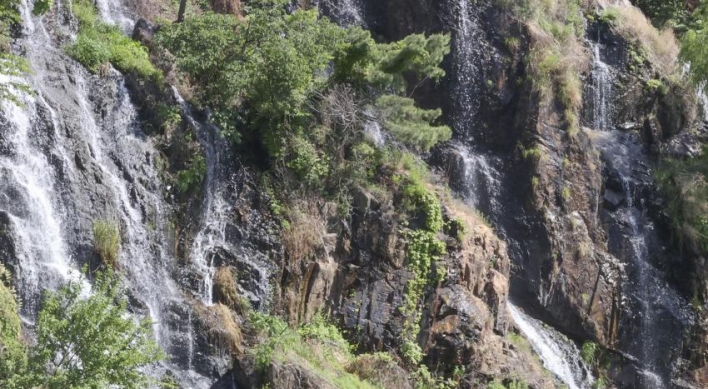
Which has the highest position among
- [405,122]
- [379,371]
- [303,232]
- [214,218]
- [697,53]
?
[697,53]

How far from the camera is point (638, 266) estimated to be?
25.7m

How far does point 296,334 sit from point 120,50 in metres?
8.42

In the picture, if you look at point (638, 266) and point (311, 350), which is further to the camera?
point (638, 266)

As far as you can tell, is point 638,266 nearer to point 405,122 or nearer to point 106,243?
point 405,122

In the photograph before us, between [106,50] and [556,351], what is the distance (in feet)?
44.6

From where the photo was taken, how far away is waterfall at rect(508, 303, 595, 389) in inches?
915

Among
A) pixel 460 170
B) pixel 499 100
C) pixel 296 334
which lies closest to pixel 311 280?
pixel 296 334

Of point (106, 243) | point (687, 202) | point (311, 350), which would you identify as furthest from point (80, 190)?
point (687, 202)

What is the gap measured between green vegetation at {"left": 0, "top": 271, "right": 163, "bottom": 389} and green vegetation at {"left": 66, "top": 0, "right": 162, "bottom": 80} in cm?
911

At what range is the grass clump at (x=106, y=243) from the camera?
17.7m

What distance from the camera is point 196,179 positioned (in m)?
20.6

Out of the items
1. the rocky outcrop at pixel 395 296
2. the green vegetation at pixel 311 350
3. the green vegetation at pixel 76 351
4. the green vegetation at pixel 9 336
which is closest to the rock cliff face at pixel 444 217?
the rocky outcrop at pixel 395 296

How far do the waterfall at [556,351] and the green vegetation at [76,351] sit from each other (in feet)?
40.8

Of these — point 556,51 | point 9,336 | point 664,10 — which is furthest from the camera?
point 664,10
